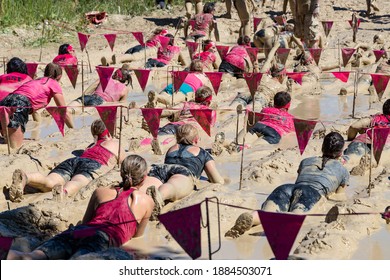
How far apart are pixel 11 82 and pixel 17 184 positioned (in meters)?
3.17

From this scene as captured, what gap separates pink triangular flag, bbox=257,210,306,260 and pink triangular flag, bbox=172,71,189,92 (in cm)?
699

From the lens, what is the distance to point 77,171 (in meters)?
9.92

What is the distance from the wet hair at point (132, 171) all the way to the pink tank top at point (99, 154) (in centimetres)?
225

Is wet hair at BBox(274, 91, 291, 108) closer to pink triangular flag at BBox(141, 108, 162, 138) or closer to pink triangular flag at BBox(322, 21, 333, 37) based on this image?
pink triangular flag at BBox(141, 108, 162, 138)

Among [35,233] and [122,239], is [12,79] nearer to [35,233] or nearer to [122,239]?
[35,233]

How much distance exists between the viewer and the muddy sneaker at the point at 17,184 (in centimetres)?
926

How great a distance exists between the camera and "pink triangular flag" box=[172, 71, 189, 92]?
1338 cm

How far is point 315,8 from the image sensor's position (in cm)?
1939

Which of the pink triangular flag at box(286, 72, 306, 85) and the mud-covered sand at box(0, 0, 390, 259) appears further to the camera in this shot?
the pink triangular flag at box(286, 72, 306, 85)

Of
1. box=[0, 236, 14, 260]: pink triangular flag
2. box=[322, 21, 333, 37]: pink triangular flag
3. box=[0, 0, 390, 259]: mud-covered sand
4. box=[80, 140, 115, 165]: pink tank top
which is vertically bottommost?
box=[0, 0, 390, 259]: mud-covered sand

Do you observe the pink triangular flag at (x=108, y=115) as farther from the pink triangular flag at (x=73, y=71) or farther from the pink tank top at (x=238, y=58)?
the pink tank top at (x=238, y=58)

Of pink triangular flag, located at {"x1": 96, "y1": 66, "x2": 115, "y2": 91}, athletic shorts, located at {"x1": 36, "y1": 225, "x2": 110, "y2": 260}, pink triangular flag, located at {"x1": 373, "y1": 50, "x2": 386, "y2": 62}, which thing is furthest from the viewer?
pink triangular flag, located at {"x1": 373, "y1": 50, "x2": 386, "y2": 62}

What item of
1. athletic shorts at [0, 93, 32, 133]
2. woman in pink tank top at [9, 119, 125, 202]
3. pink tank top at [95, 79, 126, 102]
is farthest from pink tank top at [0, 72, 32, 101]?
woman in pink tank top at [9, 119, 125, 202]

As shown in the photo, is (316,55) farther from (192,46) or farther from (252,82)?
(252,82)
